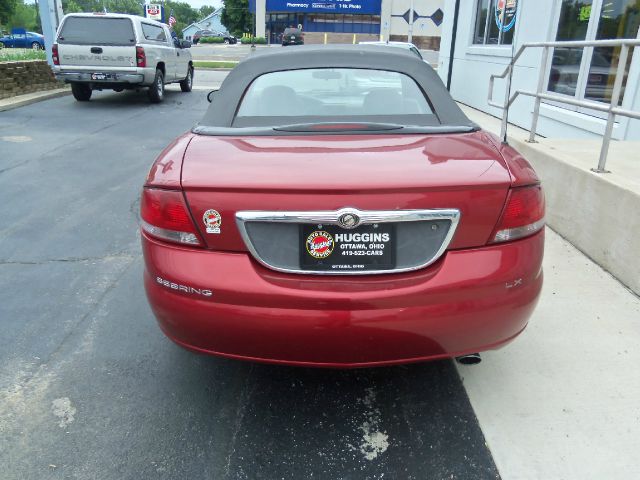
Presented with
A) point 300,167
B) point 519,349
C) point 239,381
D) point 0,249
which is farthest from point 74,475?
point 0,249

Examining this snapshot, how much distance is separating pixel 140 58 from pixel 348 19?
2230 inches

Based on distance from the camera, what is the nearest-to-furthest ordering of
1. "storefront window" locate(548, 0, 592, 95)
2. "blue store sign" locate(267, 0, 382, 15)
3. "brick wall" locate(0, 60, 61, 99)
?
1. "storefront window" locate(548, 0, 592, 95)
2. "brick wall" locate(0, 60, 61, 99)
3. "blue store sign" locate(267, 0, 382, 15)

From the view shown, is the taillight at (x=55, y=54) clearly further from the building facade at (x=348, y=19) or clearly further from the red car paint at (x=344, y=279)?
the building facade at (x=348, y=19)

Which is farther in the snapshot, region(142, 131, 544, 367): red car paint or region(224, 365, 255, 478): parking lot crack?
Answer: region(224, 365, 255, 478): parking lot crack

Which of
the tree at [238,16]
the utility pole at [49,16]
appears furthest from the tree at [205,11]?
the utility pole at [49,16]

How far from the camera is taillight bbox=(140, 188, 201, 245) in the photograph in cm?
230

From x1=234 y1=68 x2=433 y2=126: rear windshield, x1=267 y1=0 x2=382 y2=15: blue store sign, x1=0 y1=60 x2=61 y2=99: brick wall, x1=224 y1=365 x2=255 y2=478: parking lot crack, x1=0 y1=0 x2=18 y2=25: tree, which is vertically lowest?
x1=224 y1=365 x2=255 y2=478: parking lot crack

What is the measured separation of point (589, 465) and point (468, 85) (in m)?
11.9

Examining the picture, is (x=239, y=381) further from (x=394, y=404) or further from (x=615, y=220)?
(x=615, y=220)

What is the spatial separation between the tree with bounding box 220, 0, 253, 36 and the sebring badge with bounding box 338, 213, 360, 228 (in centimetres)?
8736

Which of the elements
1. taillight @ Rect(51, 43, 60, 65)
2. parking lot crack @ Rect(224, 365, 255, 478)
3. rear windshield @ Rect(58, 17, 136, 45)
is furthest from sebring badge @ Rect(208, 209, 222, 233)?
taillight @ Rect(51, 43, 60, 65)

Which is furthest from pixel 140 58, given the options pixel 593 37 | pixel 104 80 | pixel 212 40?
pixel 212 40

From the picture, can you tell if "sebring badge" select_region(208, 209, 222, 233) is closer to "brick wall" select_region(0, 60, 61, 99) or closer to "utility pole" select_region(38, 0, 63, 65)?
"brick wall" select_region(0, 60, 61, 99)

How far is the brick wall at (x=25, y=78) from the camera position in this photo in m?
13.2
